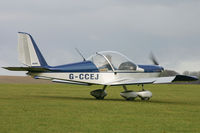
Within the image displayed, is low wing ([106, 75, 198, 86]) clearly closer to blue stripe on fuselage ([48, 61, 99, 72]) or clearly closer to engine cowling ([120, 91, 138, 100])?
engine cowling ([120, 91, 138, 100])

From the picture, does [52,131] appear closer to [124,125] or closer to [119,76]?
[124,125]

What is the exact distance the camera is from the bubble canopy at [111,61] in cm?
1847

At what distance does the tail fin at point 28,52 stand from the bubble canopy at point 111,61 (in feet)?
6.76

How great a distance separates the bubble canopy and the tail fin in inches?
81.1

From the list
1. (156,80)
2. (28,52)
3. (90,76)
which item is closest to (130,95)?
(156,80)

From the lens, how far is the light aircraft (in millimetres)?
17922

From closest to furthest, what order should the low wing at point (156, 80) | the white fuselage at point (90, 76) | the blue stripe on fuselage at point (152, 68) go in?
the low wing at point (156, 80) → the white fuselage at point (90, 76) → the blue stripe on fuselage at point (152, 68)

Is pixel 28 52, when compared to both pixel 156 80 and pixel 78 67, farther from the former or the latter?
pixel 156 80

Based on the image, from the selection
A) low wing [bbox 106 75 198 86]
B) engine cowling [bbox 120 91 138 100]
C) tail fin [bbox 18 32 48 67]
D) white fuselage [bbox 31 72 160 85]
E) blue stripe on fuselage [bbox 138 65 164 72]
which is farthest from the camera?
blue stripe on fuselage [bbox 138 65 164 72]

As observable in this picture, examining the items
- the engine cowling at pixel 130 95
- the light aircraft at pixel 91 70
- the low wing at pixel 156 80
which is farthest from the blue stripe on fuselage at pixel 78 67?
the engine cowling at pixel 130 95

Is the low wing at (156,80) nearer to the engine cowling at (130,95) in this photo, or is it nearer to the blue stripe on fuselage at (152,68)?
the engine cowling at (130,95)

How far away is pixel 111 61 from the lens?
1858cm

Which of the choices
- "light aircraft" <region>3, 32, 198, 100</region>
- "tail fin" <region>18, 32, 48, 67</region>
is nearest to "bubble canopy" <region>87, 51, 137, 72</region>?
"light aircraft" <region>3, 32, 198, 100</region>

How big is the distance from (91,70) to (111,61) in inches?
37.3
